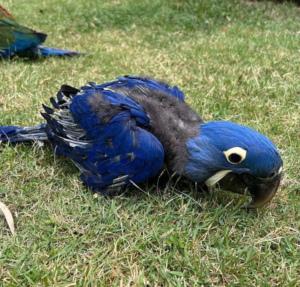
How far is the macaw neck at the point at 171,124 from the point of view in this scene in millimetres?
1922

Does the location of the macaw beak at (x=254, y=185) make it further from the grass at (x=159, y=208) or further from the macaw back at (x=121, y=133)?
the macaw back at (x=121, y=133)

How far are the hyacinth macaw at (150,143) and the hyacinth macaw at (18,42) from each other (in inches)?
88.3

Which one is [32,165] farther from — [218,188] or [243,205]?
[243,205]

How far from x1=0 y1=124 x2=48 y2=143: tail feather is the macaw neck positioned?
78 cm

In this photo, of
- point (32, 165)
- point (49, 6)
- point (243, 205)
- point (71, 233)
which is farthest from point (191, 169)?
point (49, 6)

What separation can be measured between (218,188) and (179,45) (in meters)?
3.45

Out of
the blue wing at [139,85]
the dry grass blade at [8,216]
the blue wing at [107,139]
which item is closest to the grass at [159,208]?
the dry grass blade at [8,216]

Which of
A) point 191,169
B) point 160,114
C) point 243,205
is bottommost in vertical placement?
point 243,205

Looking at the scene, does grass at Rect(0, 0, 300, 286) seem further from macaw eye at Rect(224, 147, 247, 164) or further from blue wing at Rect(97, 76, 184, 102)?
blue wing at Rect(97, 76, 184, 102)

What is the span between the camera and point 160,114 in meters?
2.06

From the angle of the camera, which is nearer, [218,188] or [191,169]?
[191,169]

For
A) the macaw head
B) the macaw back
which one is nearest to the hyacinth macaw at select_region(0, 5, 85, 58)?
the macaw back

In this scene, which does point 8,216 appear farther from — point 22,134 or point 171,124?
point 171,124

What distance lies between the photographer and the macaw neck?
75.7 inches
